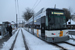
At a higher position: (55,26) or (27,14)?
(27,14)

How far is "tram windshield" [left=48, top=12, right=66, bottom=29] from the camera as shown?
7.39 m

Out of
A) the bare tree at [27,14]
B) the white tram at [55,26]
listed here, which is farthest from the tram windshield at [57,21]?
the bare tree at [27,14]

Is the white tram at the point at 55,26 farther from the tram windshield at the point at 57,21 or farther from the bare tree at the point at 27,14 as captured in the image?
the bare tree at the point at 27,14

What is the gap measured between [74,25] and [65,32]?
126 feet

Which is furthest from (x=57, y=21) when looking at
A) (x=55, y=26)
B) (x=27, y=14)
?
(x=27, y=14)

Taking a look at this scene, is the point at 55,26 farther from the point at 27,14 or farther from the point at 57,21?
the point at 27,14

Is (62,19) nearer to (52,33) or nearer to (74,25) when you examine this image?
(52,33)

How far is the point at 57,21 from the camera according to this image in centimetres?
751

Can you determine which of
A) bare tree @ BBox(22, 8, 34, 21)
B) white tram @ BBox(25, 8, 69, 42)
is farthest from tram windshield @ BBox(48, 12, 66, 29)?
bare tree @ BBox(22, 8, 34, 21)

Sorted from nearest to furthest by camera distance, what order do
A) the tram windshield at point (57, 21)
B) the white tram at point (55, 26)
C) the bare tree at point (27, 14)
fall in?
the white tram at point (55, 26) < the tram windshield at point (57, 21) < the bare tree at point (27, 14)

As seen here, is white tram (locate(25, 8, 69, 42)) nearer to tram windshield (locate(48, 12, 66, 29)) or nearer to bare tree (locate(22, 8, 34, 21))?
tram windshield (locate(48, 12, 66, 29))

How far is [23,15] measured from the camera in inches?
2266

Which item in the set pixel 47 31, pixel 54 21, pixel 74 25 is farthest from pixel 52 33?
pixel 74 25

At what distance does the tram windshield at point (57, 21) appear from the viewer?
7391mm
